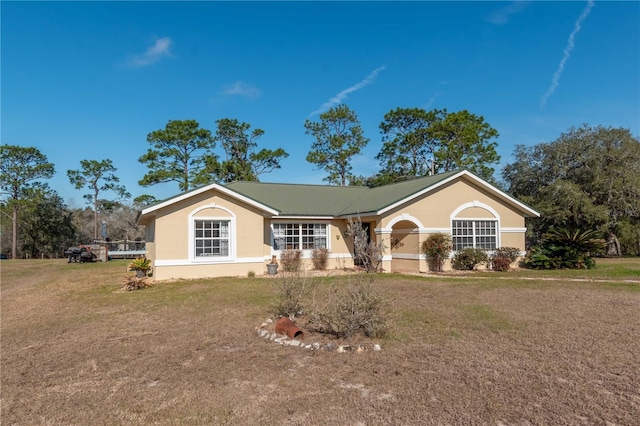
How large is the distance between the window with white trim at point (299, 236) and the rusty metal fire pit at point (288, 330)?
38.3ft

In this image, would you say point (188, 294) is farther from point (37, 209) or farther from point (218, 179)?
point (37, 209)

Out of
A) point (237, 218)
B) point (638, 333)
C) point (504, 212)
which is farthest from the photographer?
point (504, 212)

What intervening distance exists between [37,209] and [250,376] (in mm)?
44718

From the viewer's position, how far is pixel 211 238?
16.8 meters

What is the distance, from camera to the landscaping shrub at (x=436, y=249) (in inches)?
707

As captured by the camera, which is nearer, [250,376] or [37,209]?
[250,376]

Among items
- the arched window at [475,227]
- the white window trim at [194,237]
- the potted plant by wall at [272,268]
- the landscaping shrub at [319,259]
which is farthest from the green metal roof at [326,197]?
the potted plant by wall at [272,268]

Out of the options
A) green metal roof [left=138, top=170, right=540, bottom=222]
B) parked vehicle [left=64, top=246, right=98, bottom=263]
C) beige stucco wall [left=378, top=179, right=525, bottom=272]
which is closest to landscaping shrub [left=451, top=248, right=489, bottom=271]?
beige stucco wall [left=378, top=179, right=525, bottom=272]

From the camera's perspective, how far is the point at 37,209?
40875 mm

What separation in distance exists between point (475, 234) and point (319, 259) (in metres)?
7.57

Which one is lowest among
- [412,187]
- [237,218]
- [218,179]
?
[237,218]

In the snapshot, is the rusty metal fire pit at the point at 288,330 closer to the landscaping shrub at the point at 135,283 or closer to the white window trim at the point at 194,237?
the landscaping shrub at the point at 135,283

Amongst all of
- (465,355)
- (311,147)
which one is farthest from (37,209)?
(465,355)

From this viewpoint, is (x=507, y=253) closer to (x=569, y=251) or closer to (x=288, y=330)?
(x=569, y=251)
